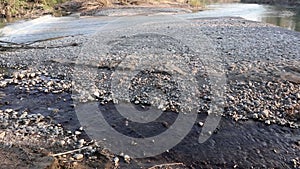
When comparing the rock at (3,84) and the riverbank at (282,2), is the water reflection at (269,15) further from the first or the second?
the rock at (3,84)

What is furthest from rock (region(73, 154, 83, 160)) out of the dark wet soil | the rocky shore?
the dark wet soil

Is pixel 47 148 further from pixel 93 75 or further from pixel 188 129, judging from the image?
pixel 93 75

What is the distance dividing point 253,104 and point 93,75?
4.80 meters

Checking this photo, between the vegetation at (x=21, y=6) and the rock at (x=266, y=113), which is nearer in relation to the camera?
the rock at (x=266, y=113)

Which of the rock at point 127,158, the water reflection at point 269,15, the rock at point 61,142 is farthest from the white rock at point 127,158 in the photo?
the water reflection at point 269,15

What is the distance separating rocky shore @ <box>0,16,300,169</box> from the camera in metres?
5.08

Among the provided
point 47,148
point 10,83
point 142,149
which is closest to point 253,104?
point 142,149

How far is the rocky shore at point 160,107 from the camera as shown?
5.08 meters

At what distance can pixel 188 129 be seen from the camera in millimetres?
6160

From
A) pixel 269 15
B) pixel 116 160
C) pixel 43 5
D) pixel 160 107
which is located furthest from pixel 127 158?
pixel 43 5

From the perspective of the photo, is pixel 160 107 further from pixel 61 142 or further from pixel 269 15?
pixel 269 15

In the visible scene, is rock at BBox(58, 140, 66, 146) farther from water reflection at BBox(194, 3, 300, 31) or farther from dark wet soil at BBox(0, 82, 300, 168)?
water reflection at BBox(194, 3, 300, 31)

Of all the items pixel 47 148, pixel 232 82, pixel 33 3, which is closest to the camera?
pixel 47 148

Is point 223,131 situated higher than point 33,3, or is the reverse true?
point 33,3
